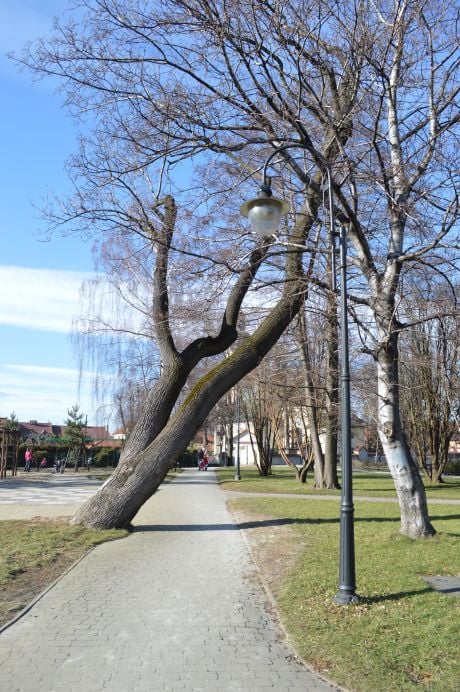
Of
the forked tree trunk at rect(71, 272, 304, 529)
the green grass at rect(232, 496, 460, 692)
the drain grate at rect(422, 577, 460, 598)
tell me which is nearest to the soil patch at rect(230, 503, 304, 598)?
the green grass at rect(232, 496, 460, 692)

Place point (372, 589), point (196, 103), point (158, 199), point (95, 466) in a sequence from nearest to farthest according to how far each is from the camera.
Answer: point (372, 589) < point (196, 103) < point (158, 199) < point (95, 466)

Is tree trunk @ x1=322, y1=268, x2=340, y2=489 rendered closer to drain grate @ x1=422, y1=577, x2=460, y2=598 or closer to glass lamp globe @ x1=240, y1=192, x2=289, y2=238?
drain grate @ x1=422, y1=577, x2=460, y2=598

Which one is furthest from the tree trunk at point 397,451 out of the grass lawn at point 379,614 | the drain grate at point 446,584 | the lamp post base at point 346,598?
the lamp post base at point 346,598

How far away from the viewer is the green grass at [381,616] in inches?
183

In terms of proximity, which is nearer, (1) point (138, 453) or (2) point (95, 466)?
(1) point (138, 453)

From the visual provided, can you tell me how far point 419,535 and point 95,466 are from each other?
46.9 meters

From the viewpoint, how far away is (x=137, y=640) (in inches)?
211

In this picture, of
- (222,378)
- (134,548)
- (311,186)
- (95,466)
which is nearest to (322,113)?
(311,186)

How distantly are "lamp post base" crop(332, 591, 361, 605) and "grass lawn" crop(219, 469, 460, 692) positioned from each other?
0.07 m

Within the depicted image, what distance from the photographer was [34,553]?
30.6ft

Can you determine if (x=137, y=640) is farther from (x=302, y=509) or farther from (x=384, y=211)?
(x=302, y=509)

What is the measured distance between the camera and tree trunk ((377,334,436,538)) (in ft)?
33.1

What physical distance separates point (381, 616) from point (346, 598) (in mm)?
530

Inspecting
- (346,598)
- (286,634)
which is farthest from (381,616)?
(286,634)
